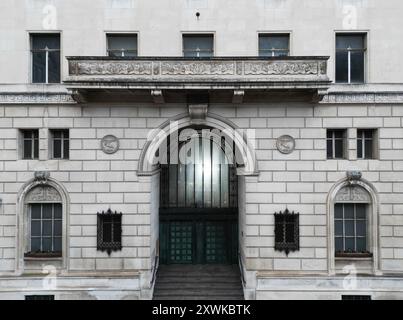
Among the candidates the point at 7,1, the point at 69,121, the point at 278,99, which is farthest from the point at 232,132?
the point at 7,1

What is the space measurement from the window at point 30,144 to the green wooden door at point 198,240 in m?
6.69

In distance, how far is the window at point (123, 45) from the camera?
49.5 feet

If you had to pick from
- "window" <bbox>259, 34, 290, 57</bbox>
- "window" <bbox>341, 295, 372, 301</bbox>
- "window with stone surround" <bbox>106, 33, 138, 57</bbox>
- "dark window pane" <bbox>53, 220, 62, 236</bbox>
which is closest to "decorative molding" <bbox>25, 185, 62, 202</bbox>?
"dark window pane" <bbox>53, 220, 62, 236</bbox>

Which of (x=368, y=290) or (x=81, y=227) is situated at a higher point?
(x=81, y=227)

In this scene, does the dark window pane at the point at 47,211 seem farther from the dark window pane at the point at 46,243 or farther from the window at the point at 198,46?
the window at the point at 198,46

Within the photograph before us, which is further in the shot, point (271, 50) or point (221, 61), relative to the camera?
point (271, 50)

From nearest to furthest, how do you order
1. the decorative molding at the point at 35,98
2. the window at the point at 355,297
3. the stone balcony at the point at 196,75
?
1. the stone balcony at the point at 196,75
2. the window at the point at 355,297
3. the decorative molding at the point at 35,98

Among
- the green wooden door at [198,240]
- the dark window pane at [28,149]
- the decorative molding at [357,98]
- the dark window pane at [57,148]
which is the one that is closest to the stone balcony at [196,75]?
the decorative molding at [357,98]

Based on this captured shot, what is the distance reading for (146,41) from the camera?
14781mm

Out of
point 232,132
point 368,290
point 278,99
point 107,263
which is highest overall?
point 278,99

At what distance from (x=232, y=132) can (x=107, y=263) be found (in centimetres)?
764

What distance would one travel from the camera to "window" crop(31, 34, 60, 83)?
49.6ft

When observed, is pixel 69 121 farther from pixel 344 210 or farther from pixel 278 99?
pixel 344 210

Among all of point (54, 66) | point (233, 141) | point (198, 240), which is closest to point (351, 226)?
point (233, 141)
